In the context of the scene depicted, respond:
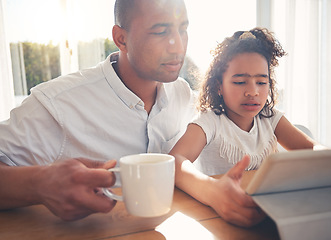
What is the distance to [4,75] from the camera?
2.57m

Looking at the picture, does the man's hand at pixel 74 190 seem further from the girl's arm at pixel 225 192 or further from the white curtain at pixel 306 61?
the white curtain at pixel 306 61

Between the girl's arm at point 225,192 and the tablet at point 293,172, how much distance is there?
46 mm

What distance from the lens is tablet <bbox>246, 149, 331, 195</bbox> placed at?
1.56 ft

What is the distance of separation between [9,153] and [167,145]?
586mm

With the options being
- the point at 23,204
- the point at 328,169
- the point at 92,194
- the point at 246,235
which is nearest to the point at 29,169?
the point at 23,204

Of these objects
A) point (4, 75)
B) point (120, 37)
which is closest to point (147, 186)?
point (120, 37)

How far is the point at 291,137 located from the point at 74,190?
102 cm

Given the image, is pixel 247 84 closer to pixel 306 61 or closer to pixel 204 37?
pixel 204 37

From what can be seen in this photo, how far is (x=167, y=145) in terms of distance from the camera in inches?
48.3

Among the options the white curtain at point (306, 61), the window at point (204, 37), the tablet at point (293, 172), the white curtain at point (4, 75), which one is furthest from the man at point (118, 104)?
the white curtain at point (306, 61)

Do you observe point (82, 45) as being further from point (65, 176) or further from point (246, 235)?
point (246, 235)

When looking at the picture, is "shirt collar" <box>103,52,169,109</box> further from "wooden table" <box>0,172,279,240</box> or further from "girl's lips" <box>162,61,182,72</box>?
"wooden table" <box>0,172,279,240</box>

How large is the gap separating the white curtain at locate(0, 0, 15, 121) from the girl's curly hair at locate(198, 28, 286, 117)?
198 cm

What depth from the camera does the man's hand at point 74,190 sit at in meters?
0.58
